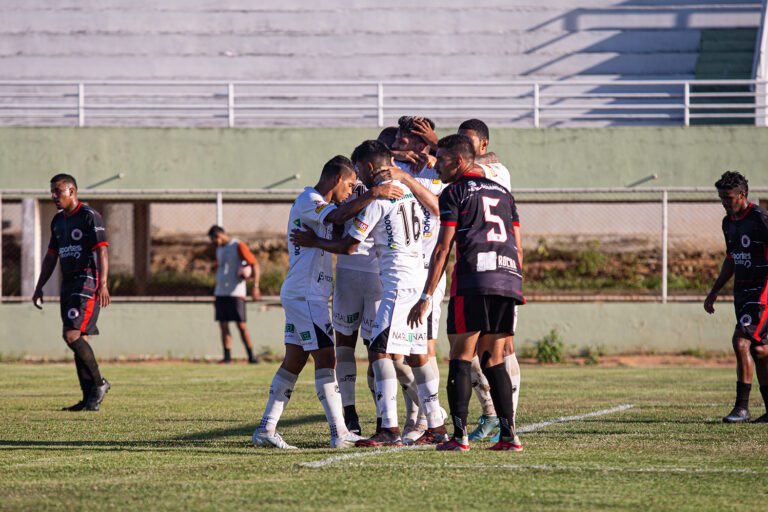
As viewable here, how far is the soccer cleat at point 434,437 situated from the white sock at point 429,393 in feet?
0.14

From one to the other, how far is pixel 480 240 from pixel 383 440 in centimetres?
150

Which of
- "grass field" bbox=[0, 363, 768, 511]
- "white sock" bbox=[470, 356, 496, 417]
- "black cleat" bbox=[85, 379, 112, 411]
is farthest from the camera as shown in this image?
"black cleat" bbox=[85, 379, 112, 411]

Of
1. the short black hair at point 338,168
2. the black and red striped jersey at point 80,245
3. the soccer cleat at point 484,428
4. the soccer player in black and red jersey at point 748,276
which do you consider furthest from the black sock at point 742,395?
the black and red striped jersey at point 80,245

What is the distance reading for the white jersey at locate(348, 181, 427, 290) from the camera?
6.34 m

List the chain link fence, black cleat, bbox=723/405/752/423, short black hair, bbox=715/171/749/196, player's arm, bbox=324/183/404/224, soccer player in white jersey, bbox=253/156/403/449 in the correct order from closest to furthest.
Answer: player's arm, bbox=324/183/404/224 < soccer player in white jersey, bbox=253/156/403/449 < black cleat, bbox=723/405/752/423 < short black hair, bbox=715/171/749/196 < the chain link fence

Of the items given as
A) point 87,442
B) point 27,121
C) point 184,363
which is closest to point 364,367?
point 184,363

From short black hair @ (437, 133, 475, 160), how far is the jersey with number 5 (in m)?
0.17

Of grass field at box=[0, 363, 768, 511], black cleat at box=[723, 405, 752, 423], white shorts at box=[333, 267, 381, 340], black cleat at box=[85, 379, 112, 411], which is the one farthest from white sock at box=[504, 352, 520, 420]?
black cleat at box=[85, 379, 112, 411]

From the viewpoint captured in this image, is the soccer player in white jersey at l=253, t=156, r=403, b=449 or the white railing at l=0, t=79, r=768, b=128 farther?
the white railing at l=0, t=79, r=768, b=128

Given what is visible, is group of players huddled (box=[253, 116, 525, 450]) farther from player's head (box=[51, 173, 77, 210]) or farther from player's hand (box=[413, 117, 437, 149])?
player's head (box=[51, 173, 77, 210])

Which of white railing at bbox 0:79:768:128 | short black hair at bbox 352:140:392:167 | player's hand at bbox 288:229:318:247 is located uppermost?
white railing at bbox 0:79:768:128

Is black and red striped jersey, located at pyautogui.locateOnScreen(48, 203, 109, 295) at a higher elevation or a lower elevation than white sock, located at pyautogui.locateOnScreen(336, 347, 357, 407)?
higher

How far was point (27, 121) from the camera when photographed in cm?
2238

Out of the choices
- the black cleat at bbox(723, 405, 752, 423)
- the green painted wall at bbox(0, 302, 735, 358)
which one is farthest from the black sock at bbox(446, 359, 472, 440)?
the green painted wall at bbox(0, 302, 735, 358)
